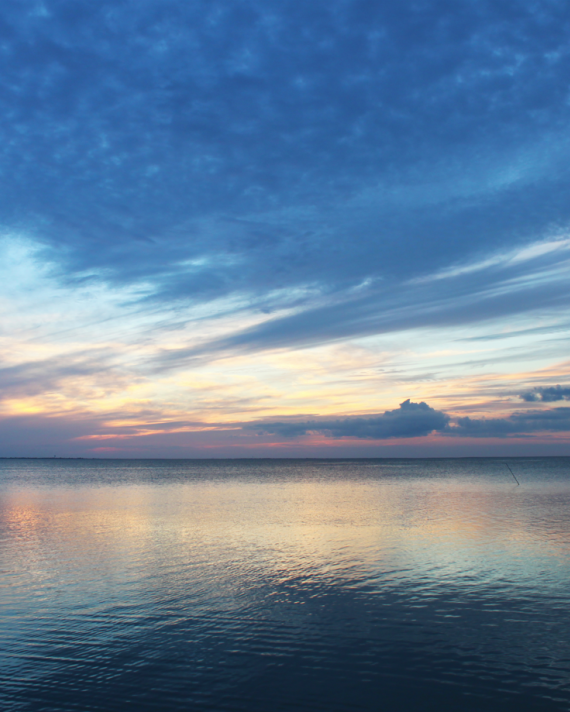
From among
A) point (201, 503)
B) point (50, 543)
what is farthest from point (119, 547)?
point (201, 503)

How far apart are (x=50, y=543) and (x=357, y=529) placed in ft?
70.6

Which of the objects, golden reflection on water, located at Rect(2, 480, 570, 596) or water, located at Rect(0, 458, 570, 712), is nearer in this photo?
water, located at Rect(0, 458, 570, 712)

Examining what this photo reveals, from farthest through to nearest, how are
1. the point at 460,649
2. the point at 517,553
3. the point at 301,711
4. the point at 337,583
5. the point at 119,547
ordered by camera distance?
the point at 119,547 → the point at 517,553 → the point at 337,583 → the point at 460,649 → the point at 301,711

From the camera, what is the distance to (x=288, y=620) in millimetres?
17438

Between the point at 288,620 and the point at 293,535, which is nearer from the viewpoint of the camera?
the point at 288,620

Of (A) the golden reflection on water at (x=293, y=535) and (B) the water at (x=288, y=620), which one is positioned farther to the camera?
(A) the golden reflection on water at (x=293, y=535)

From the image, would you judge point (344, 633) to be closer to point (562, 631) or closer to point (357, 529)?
point (562, 631)

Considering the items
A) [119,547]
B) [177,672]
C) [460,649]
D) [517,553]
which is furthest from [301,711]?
[119,547]

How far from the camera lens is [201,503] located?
59.0 metres

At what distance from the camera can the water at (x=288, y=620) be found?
1250 centimetres

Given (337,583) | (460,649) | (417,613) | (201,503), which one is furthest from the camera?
(201,503)

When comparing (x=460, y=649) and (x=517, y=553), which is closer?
(x=460, y=649)

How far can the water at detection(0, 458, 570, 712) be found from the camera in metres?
12.5

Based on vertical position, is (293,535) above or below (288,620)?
below
